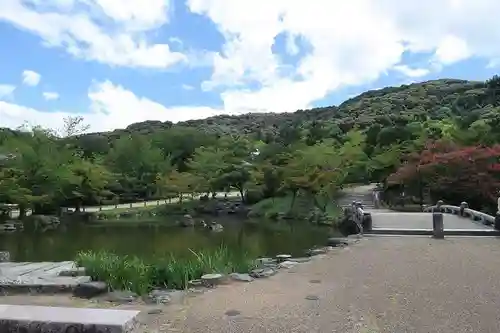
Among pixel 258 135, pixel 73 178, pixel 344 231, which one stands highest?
pixel 258 135

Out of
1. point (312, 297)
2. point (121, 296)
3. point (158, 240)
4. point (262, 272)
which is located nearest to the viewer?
point (312, 297)

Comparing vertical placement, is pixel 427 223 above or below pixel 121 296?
above

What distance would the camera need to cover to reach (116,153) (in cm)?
3659

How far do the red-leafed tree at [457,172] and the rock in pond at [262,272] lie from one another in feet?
44.1

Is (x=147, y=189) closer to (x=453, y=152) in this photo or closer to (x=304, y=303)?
(x=453, y=152)

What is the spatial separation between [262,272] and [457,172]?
1464cm

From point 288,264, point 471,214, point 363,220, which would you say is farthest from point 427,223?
point 288,264

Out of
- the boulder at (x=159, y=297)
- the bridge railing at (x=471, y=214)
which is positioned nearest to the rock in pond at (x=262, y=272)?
the boulder at (x=159, y=297)

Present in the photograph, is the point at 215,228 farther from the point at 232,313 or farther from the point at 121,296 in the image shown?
the point at 232,313

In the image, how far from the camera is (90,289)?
259 inches

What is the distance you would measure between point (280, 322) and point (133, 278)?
2.94 m

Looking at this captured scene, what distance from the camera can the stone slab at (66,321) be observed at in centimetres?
359

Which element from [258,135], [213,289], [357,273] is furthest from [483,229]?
[258,135]

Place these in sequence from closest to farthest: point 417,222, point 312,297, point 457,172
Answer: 1. point 312,297
2. point 417,222
3. point 457,172
